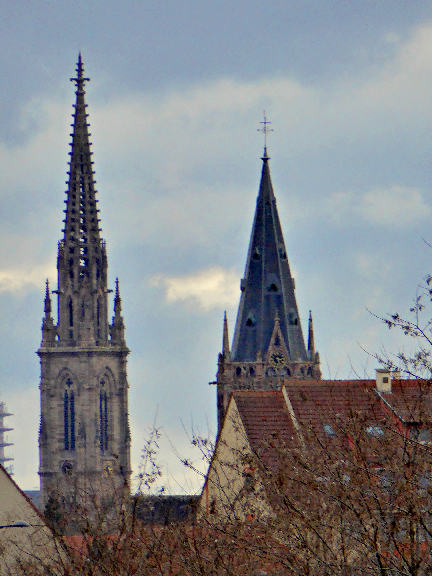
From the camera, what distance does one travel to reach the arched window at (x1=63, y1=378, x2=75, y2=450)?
171 metres

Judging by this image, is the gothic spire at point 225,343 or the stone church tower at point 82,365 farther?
the stone church tower at point 82,365

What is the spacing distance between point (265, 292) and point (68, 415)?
31.9 metres

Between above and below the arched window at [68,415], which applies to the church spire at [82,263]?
above

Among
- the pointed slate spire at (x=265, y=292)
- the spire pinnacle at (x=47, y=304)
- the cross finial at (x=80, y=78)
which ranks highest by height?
the cross finial at (x=80, y=78)

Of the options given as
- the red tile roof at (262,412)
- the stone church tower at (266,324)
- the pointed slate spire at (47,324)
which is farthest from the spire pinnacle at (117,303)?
the red tile roof at (262,412)

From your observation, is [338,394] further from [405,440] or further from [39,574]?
[405,440]

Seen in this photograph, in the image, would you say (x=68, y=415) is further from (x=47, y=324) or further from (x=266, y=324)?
(x=266, y=324)

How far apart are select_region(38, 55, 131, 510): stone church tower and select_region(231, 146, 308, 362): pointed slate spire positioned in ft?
86.0

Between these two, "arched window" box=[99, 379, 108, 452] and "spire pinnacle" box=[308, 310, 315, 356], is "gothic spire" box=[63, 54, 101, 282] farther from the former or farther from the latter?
"spire pinnacle" box=[308, 310, 315, 356]

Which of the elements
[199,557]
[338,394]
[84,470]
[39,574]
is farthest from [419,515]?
[84,470]

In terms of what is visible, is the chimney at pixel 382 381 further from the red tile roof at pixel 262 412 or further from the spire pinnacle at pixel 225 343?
the spire pinnacle at pixel 225 343

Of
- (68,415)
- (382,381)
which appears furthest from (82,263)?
(382,381)

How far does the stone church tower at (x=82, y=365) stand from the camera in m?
170

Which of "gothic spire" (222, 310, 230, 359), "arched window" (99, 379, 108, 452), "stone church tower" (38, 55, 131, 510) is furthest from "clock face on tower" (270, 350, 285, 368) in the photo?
"arched window" (99, 379, 108, 452)
